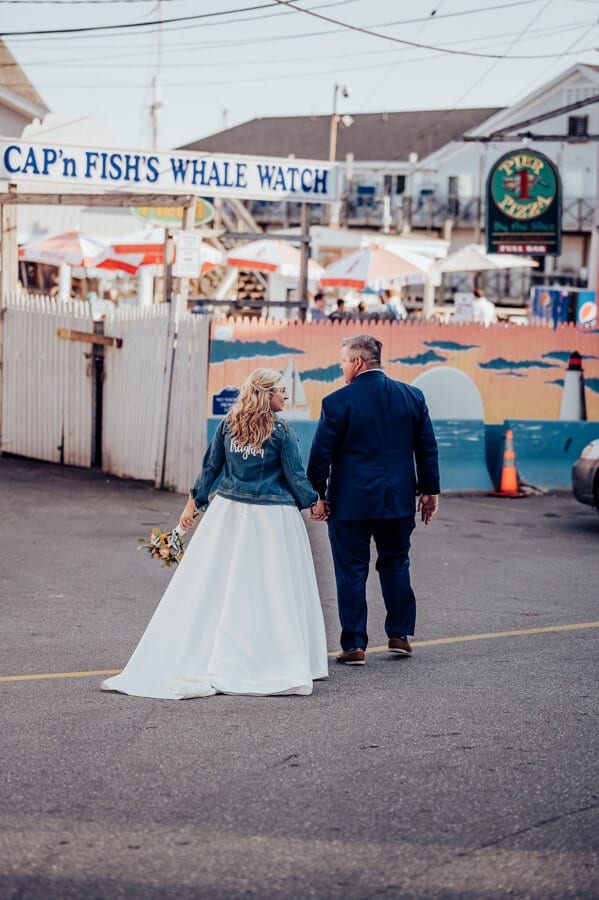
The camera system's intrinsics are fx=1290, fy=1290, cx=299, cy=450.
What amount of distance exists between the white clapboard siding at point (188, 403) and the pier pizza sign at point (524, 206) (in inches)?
356

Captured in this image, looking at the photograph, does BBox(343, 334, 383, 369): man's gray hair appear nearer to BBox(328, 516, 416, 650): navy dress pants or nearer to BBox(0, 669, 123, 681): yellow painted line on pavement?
BBox(328, 516, 416, 650): navy dress pants

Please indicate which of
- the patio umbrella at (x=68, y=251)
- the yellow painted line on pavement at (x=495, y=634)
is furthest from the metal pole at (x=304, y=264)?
the yellow painted line on pavement at (x=495, y=634)

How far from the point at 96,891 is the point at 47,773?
1.26 meters

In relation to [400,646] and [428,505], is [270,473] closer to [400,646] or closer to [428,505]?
[428,505]

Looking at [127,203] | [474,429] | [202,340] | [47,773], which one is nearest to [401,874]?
[47,773]

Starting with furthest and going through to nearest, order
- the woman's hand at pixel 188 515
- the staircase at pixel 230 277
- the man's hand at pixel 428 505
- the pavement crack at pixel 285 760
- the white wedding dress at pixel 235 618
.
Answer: the staircase at pixel 230 277, the man's hand at pixel 428 505, the woman's hand at pixel 188 515, the white wedding dress at pixel 235 618, the pavement crack at pixel 285 760

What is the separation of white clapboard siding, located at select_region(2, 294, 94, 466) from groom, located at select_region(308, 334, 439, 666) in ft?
31.5

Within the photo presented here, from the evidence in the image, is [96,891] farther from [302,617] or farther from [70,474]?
[70,474]

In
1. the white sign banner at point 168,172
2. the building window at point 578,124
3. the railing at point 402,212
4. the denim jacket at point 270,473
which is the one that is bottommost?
the denim jacket at point 270,473

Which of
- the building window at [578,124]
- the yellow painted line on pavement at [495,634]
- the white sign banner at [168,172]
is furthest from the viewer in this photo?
the building window at [578,124]

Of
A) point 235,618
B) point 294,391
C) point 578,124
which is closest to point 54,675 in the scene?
point 235,618

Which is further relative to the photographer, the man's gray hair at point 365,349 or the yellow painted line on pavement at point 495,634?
the yellow painted line on pavement at point 495,634

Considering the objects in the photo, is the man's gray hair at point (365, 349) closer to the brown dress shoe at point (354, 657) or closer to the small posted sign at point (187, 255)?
the brown dress shoe at point (354, 657)

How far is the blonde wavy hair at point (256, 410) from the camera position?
693 cm
